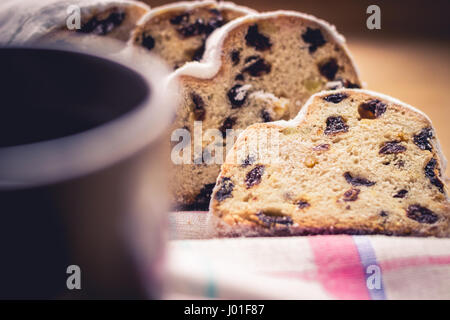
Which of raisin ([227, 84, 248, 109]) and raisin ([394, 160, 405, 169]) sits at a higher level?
raisin ([227, 84, 248, 109])

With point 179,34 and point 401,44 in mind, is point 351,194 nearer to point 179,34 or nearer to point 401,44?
point 179,34

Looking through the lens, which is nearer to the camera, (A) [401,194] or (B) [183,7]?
(A) [401,194]

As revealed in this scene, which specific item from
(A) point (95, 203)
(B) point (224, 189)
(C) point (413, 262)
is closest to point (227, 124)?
(B) point (224, 189)

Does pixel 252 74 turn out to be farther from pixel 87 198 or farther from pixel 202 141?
pixel 87 198

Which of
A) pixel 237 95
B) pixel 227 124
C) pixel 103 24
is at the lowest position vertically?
pixel 227 124

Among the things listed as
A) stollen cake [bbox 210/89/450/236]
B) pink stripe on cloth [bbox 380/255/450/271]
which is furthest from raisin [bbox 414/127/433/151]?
pink stripe on cloth [bbox 380/255/450/271]

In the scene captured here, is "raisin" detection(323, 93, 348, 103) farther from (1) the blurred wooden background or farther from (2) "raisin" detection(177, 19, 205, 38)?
(1) the blurred wooden background
